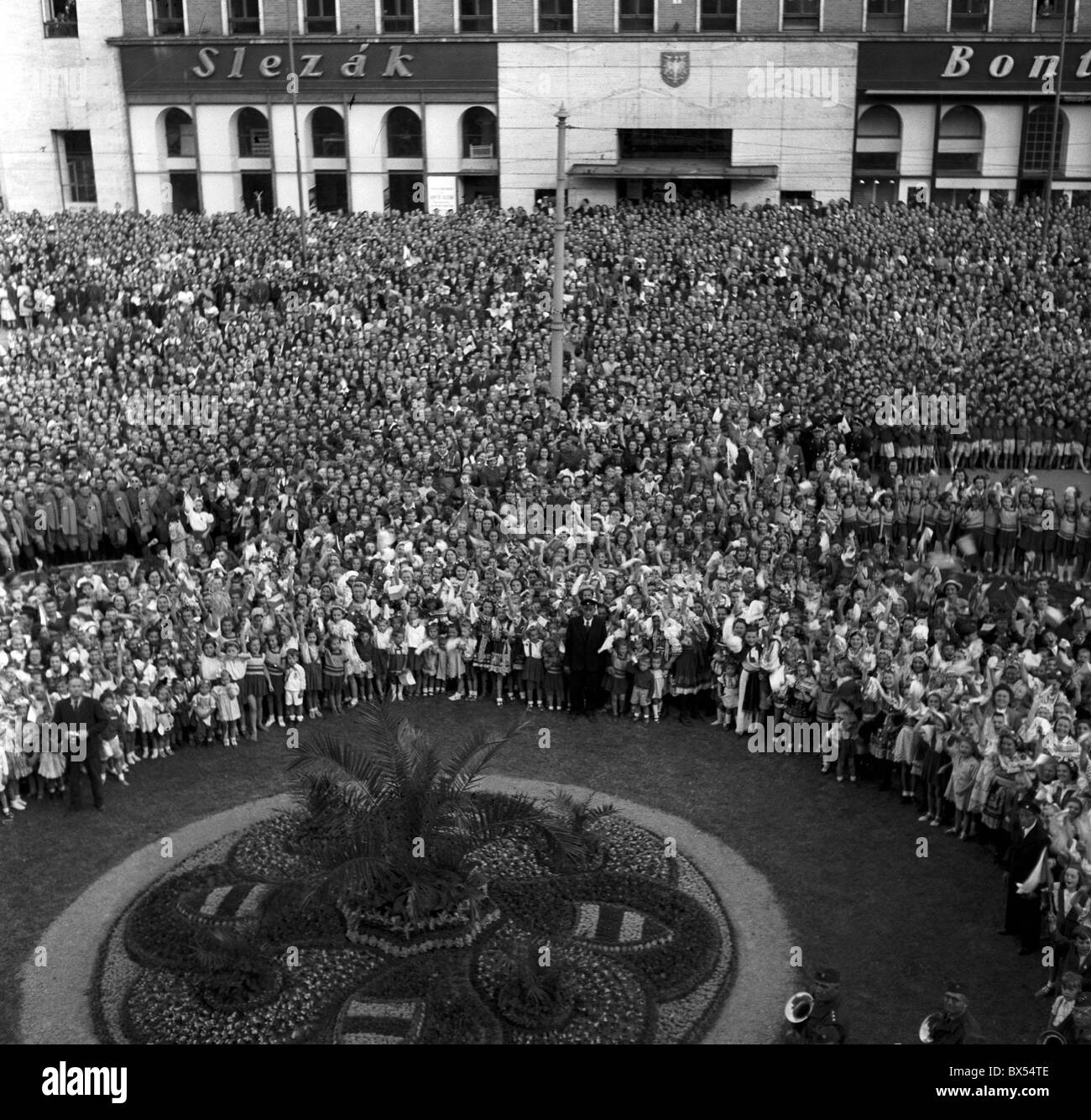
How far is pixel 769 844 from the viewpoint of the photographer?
52.7ft

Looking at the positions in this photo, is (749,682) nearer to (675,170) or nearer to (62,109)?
(675,170)

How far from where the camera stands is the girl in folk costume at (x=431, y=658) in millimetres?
20031

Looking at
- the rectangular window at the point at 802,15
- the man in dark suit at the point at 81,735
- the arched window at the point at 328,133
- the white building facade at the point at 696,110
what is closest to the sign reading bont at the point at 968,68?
the white building facade at the point at 696,110

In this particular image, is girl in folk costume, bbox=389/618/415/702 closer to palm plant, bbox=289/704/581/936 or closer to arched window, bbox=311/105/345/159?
palm plant, bbox=289/704/581/936

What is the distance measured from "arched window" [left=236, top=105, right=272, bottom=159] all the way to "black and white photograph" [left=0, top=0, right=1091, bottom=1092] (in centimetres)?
1055

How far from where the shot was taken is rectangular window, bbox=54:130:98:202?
177 ft

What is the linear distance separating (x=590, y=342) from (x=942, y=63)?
25.4m

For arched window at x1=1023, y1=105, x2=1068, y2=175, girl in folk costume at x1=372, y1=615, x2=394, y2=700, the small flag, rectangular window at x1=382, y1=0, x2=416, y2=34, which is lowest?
the small flag

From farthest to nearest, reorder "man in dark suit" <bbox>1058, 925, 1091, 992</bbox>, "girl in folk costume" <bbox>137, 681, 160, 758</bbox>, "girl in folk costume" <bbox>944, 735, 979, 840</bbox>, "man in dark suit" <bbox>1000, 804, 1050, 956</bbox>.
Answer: "girl in folk costume" <bbox>137, 681, 160, 758</bbox> < "girl in folk costume" <bbox>944, 735, 979, 840</bbox> < "man in dark suit" <bbox>1000, 804, 1050, 956</bbox> < "man in dark suit" <bbox>1058, 925, 1091, 992</bbox>

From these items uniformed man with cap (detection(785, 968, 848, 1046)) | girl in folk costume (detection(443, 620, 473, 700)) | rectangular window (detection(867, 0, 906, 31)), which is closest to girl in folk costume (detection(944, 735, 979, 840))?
uniformed man with cap (detection(785, 968, 848, 1046))

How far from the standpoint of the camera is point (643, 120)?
49.5 metres

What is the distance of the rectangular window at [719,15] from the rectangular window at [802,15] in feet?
5.80

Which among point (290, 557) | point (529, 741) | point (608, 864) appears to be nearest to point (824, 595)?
point (529, 741)
